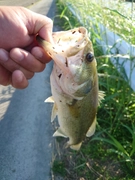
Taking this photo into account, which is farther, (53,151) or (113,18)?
(113,18)

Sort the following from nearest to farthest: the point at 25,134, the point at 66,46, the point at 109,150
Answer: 1. the point at 66,46
2. the point at 109,150
3. the point at 25,134

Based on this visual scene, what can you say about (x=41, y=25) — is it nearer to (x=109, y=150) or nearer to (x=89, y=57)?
(x=89, y=57)

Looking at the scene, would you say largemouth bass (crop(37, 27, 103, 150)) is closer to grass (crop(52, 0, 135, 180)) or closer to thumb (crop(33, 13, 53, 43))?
thumb (crop(33, 13, 53, 43))

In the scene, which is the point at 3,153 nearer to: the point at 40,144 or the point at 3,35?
the point at 40,144

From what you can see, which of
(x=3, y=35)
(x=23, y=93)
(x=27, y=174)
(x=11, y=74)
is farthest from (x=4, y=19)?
(x=23, y=93)

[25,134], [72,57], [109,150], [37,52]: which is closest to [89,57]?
[72,57]
